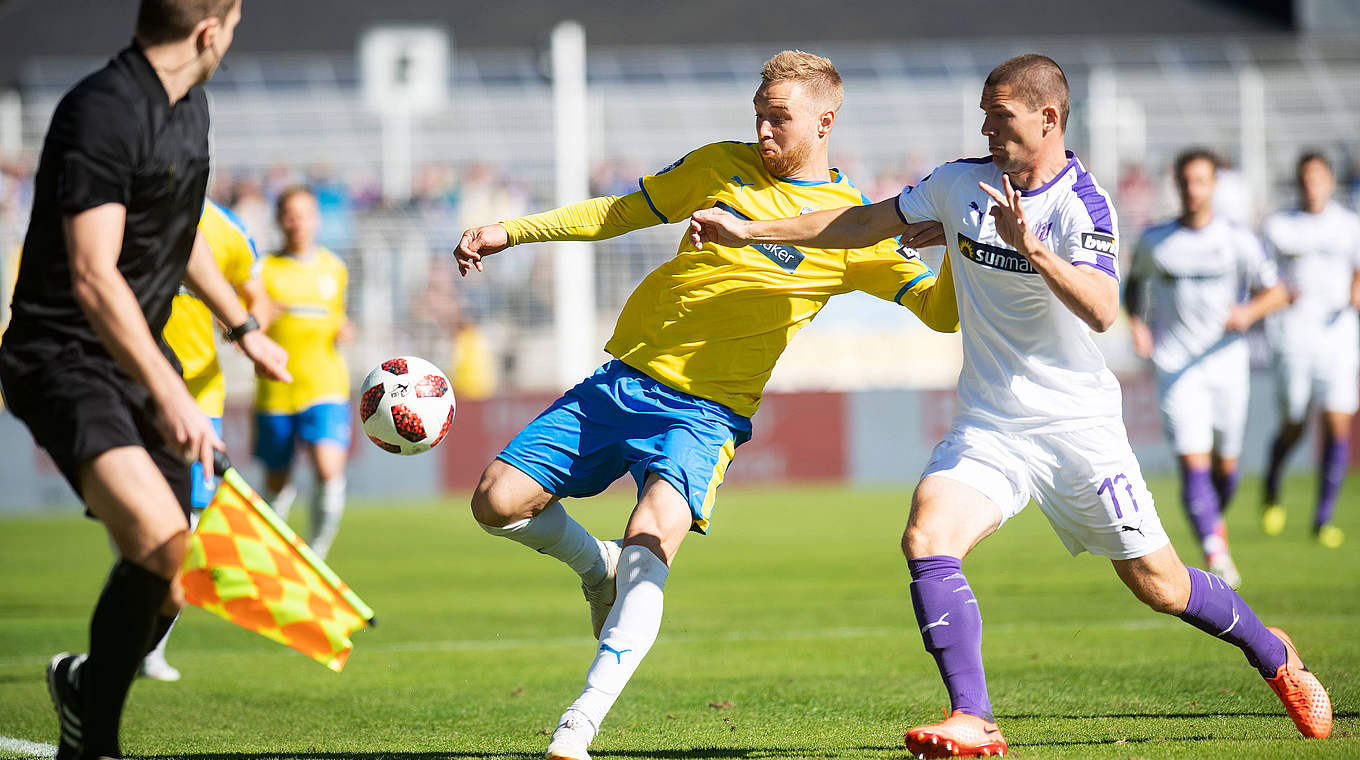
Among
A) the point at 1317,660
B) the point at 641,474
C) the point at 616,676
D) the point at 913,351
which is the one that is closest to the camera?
the point at 616,676

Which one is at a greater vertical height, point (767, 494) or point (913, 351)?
point (913, 351)

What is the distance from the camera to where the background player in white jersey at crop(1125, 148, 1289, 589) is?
9703mm

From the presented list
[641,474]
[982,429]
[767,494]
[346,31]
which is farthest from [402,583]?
[346,31]

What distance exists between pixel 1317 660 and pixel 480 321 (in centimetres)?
1409

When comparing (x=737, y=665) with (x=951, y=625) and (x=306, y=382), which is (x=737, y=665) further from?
(x=306, y=382)

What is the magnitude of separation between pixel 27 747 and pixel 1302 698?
437cm

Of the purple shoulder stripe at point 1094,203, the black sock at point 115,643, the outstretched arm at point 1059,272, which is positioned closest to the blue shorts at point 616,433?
the outstretched arm at point 1059,272

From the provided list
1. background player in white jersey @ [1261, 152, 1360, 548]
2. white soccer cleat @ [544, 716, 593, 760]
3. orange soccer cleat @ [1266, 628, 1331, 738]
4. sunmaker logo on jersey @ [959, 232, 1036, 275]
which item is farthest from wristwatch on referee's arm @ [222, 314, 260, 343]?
background player in white jersey @ [1261, 152, 1360, 548]

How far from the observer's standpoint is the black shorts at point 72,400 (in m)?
3.89

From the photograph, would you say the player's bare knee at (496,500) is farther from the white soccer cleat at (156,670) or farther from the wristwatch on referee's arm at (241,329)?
the white soccer cleat at (156,670)

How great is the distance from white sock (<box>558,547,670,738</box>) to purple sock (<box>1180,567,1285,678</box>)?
5.85 ft

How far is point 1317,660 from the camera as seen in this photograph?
21.2 ft

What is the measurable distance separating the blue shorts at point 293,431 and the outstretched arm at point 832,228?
534cm

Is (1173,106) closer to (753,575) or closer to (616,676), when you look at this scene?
(753,575)
